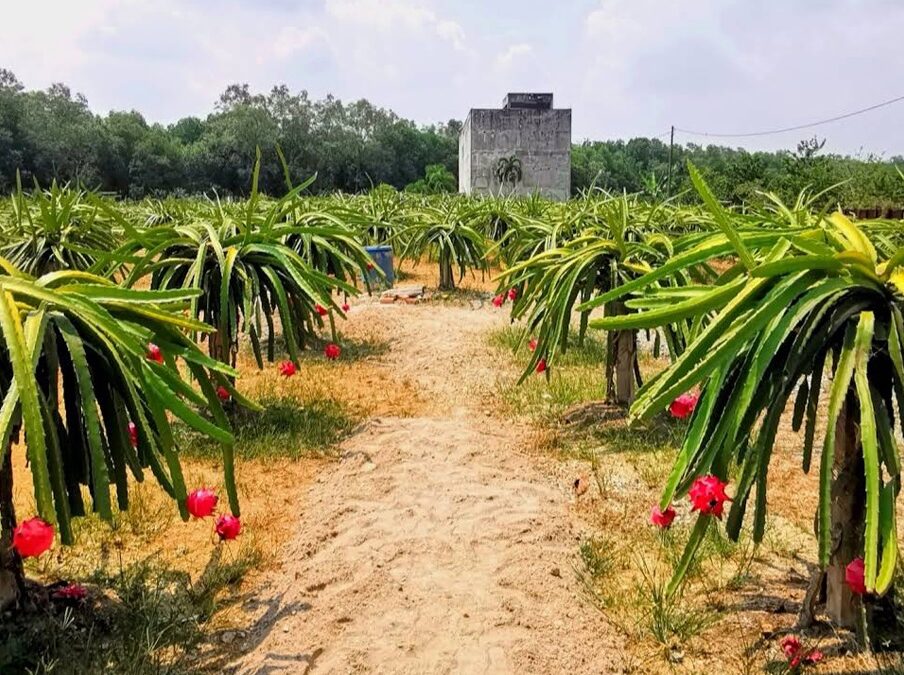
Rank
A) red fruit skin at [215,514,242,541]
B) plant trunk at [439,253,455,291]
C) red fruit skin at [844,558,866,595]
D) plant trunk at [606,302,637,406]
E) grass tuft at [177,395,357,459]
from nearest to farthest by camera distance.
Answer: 1. red fruit skin at [844,558,866,595]
2. red fruit skin at [215,514,242,541]
3. grass tuft at [177,395,357,459]
4. plant trunk at [606,302,637,406]
5. plant trunk at [439,253,455,291]

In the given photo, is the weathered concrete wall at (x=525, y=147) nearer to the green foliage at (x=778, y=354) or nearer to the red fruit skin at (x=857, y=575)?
the green foliage at (x=778, y=354)

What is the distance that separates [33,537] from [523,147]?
30.4m

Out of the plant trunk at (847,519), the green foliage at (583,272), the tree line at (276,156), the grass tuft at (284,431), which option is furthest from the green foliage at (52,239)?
the tree line at (276,156)

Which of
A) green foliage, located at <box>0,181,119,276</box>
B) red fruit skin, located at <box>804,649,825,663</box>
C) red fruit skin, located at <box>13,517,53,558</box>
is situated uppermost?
green foliage, located at <box>0,181,119,276</box>

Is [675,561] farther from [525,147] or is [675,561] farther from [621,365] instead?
[525,147]

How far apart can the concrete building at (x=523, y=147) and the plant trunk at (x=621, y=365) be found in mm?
26031

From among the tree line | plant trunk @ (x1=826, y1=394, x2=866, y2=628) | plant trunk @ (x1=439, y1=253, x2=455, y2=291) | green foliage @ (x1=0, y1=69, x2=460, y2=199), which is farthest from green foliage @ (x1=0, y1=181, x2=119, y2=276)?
green foliage @ (x1=0, y1=69, x2=460, y2=199)

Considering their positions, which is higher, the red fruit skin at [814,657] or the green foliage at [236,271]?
the green foliage at [236,271]

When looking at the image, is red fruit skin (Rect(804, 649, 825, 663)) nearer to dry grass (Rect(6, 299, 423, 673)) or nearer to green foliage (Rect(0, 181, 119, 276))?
dry grass (Rect(6, 299, 423, 673))

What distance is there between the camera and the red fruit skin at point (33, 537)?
1.82m

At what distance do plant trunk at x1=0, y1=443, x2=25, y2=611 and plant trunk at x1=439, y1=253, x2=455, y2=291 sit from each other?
26.8 ft

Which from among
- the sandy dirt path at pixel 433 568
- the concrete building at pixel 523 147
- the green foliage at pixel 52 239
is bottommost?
the sandy dirt path at pixel 433 568

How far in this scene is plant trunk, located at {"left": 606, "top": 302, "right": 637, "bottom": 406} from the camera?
474cm

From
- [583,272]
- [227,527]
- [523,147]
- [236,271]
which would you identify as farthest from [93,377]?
[523,147]
